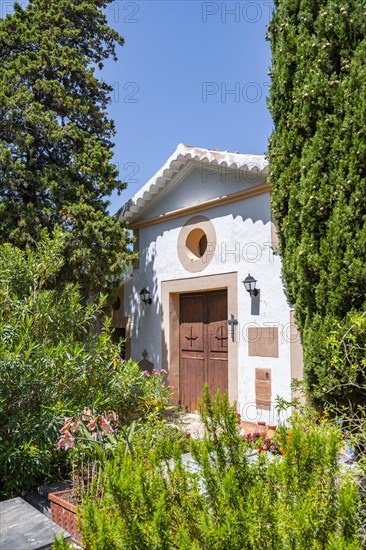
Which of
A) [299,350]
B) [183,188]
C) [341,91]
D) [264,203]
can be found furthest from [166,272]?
[341,91]

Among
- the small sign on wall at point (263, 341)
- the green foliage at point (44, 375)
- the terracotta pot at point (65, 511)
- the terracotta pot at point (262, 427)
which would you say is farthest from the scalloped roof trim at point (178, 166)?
the terracotta pot at point (65, 511)

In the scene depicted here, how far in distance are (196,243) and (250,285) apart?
6.82 feet

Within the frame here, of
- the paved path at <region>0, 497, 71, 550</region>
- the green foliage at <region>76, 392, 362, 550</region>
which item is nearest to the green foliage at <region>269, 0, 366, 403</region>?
the green foliage at <region>76, 392, 362, 550</region>

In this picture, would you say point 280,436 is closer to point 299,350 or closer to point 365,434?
point 365,434

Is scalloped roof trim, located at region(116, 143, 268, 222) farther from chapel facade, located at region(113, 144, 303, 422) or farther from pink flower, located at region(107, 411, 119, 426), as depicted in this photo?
pink flower, located at region(107, 411, 119, 426)

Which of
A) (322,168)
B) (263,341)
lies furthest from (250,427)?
(322,168)

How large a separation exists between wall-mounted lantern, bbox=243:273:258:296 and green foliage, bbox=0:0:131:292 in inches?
112

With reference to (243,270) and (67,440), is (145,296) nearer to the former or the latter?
(243,270)

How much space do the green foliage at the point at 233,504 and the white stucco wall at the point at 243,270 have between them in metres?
4.61

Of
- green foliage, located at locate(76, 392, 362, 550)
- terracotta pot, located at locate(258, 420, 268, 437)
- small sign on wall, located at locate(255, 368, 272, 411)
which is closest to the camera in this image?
green foliage, located at locate(76, 392, 362, 550)

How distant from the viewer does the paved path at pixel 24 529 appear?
2.93m

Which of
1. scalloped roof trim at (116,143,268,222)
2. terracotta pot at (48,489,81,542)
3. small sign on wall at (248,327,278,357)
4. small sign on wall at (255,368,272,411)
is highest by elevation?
scalloped roof trim at (116,143,268,222)

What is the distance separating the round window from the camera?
30.5 ft

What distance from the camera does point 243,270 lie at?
8.12m
